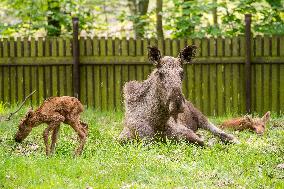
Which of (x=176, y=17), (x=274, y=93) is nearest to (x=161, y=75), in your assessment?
(x=274, y=93)

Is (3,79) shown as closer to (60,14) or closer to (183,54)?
(60,14)

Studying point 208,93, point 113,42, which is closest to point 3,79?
point 113,42

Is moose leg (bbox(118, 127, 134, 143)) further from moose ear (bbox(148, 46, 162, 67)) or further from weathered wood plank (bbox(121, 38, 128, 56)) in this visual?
weathered wood plank (bbox(121, 38, 128, 56))

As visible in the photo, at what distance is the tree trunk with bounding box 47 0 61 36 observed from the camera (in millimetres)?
19016

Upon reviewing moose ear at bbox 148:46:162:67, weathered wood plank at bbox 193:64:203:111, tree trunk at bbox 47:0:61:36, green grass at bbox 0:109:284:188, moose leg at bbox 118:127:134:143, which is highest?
tree trunk at bbox 47:0:61:36

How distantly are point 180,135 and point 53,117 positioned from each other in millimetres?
2082

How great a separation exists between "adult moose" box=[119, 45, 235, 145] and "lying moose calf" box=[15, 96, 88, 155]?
3.56 feet

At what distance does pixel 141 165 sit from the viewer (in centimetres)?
773

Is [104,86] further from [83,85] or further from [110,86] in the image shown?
[83,85]

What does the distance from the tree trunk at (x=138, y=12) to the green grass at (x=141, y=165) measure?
10.2 meters

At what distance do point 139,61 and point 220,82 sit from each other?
78.1 inches

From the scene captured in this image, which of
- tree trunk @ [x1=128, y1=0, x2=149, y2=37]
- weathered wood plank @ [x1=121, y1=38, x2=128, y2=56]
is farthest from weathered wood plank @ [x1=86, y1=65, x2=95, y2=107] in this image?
tree trunk @ [x1=128, y1=0, x2=149, y2=37]

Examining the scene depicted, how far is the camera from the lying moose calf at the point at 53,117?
8367 mm

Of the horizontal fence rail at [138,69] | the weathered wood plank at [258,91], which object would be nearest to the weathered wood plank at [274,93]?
the horizontal fence rail at [138,69]
